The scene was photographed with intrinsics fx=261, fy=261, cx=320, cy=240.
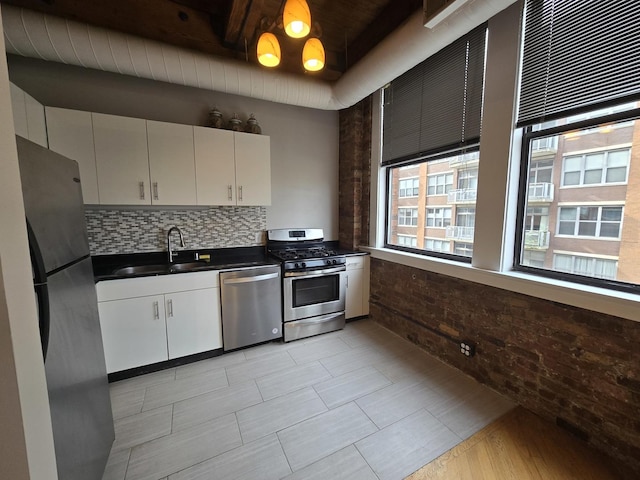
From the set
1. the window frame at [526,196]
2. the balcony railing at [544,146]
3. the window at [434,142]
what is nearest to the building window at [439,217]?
the window at [434,142]

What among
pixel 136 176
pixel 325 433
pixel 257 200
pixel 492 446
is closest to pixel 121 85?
pixel 136 176

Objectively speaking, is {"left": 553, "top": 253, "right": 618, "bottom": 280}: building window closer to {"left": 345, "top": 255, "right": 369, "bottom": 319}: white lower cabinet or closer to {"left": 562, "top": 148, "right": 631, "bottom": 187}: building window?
{"left": 562, "top": 148, "right": 631, "bottom": 187}: building window

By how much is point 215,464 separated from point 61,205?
162cm

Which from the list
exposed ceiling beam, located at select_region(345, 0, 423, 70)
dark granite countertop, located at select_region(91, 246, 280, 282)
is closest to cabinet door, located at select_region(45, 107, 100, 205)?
dark granite countertop, located at select_region(91, 246, 280, 282)

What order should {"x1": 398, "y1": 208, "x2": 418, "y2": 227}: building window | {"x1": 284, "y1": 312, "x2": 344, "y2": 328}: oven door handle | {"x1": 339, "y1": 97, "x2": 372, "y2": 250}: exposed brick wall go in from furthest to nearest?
{"x1": 339, "y1": 97, "x2": 372, "y2": 250}: exposed brick wall, {"x1": 398, "y1": 208, "x2": 418, "y2": 227}: building window, {"x1": 284, "y1": 312, "x2": 344, "y2": 328}: oven door handle

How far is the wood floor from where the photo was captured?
4.80 feet

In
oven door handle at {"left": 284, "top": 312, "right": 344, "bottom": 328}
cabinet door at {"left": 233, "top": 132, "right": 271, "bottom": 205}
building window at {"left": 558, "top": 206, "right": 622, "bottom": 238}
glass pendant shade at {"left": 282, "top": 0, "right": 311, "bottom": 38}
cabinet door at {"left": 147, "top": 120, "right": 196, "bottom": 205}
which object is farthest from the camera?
oven door handle at {"left": 284, "top": 312, "right": 344, "bottom": 328}

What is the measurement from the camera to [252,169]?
288cm

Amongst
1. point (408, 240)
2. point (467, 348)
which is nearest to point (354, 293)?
point (408, 240)

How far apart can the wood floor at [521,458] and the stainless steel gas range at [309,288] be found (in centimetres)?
171

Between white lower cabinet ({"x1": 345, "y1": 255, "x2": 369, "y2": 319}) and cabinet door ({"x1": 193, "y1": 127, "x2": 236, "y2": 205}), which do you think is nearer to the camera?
cabinet door ({"x1": 193, "y1": 127, "x2": 236, "y2": 205})

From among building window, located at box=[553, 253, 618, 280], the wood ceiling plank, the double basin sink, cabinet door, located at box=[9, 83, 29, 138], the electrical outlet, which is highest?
the wood ceiling plank

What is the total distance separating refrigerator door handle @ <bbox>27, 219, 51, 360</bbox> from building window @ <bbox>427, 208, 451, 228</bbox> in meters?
2.86

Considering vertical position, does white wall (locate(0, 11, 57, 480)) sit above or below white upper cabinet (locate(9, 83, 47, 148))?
below
